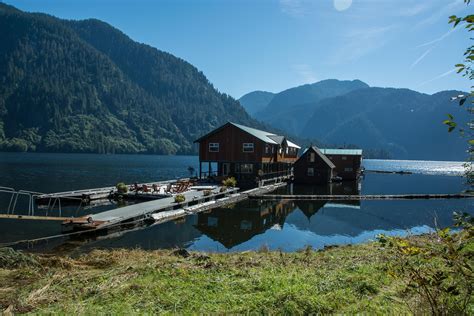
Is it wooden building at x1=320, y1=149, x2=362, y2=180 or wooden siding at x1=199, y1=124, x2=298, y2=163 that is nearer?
wooden siding at x1=199, y1=124, x2=298, y2=163

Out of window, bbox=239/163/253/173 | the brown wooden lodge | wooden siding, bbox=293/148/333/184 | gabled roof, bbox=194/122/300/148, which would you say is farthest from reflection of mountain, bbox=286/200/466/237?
wooden siding, bbox=293/148/333/184

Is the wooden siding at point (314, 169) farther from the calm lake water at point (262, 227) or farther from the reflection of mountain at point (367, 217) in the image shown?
the calm lake water at point (262, 227)

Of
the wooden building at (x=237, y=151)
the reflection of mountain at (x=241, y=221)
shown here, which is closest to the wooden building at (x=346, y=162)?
the wooden building at (x=237, y=151)

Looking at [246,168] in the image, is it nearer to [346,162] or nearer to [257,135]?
[257,135]

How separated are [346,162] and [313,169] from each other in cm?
1699


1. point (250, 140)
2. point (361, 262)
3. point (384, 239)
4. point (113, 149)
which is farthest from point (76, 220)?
point (113, 149)

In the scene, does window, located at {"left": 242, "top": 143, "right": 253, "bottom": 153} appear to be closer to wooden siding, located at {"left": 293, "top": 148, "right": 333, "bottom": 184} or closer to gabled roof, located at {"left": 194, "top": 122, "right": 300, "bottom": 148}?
gabled roof, located at {"left": 194, "top": 122, "right": 300, "bottom": 148}

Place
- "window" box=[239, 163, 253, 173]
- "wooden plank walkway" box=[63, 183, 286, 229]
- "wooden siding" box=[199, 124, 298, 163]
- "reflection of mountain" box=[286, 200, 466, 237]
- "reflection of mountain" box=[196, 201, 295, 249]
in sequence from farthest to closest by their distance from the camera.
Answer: "window" box=[239, 163, 253, 173] → "wooden siding" box=[199, 124, 298, 163] → "reflection of mountain" box=[286, 200, 466, 237] → "reflection of mountain" box=[196, 201, 295, 249] → "wooden plank walkway" box=[63, 183, 286, 229]

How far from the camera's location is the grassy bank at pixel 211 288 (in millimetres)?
6090

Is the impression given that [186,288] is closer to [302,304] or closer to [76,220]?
[302,304]

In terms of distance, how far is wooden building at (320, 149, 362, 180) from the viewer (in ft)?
234

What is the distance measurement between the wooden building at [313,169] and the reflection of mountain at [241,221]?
77.3 ft

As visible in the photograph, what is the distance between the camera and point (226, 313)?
19.3 ft

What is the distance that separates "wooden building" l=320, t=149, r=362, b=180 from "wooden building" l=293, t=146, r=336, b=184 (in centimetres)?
1320
